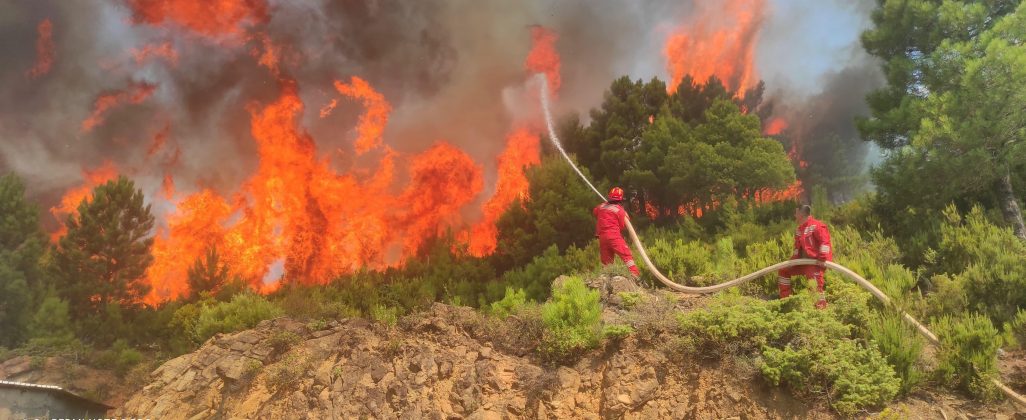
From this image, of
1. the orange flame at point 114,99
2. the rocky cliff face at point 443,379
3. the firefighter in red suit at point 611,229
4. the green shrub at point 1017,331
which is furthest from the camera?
the orange flame at point 114,99

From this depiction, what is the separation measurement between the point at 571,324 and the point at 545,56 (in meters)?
18.4

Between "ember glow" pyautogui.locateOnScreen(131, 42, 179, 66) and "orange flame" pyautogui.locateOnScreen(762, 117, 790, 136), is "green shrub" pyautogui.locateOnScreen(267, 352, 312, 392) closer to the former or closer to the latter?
"ember glow" pyautogui.locateOnScreen(131, 42, 179, 66)

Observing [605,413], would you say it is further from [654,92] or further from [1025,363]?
[654,92]

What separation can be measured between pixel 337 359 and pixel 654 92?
16.9 metres

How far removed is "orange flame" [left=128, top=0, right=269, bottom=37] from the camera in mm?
20453

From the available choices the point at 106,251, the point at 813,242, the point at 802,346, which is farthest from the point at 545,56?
the point at 802,346

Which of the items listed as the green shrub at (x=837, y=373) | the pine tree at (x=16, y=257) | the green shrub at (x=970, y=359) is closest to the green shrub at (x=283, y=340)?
the green shrub at (x=837, y=373)

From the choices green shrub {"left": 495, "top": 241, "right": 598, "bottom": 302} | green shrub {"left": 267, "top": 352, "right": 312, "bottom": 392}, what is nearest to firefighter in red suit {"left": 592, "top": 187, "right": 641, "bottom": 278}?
green shrub {"left": 495, "top": 241, "right": 598, "bottom": 302}

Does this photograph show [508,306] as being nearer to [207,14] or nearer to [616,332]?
[616,332]

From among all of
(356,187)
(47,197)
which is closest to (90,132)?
(47,197)

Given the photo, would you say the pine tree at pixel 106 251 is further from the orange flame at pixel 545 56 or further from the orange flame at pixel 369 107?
the orange flame at pixel 545 56

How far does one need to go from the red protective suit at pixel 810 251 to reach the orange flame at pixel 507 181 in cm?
1228

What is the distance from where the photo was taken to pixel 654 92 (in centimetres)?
2053

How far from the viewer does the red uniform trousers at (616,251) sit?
8.99 metres
